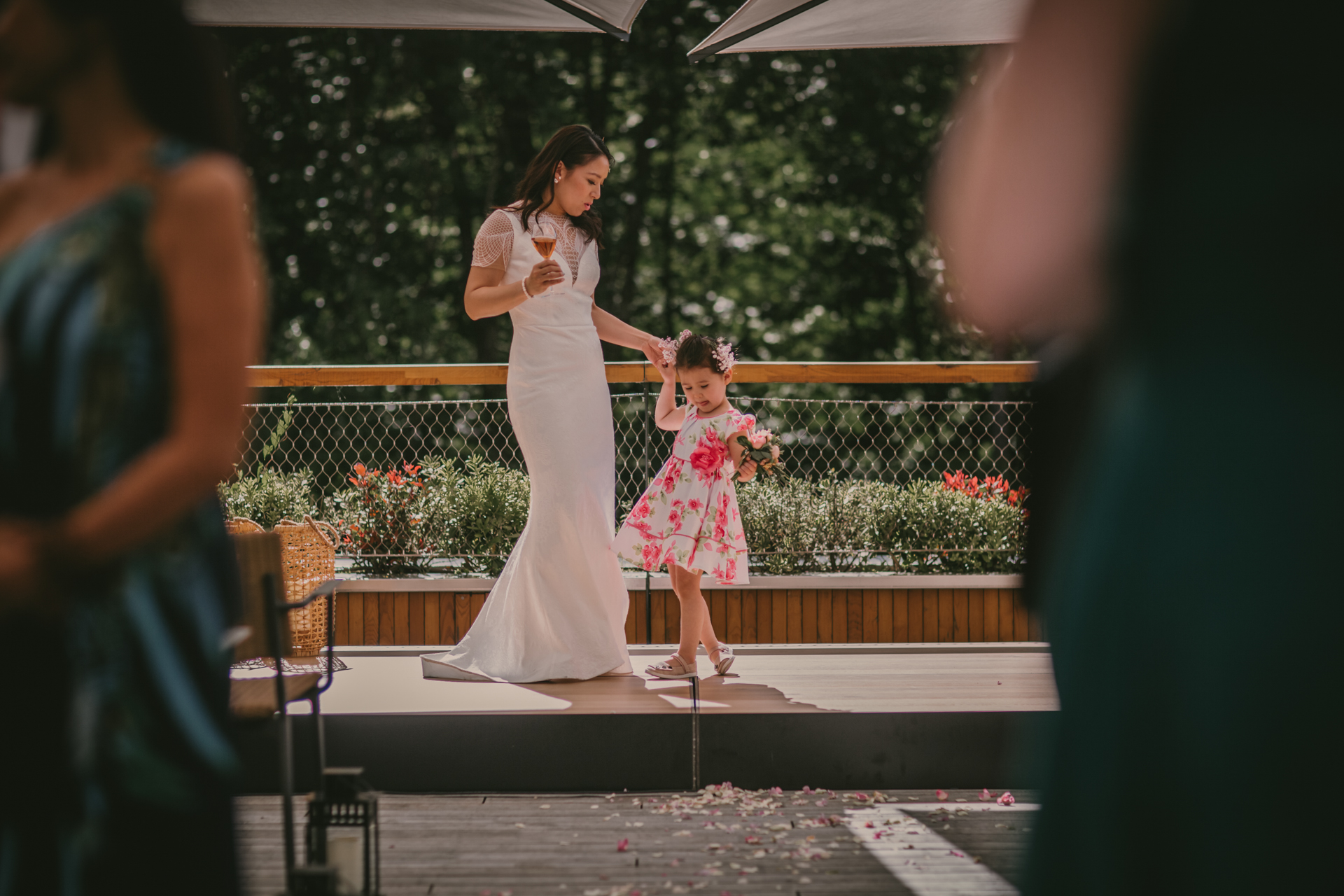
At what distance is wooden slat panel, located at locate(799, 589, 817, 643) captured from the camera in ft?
16.3

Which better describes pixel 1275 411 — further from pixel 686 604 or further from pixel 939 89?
pixel 939 89

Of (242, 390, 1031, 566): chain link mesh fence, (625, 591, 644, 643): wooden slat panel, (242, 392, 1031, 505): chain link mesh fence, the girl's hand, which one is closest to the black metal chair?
the girl's hand

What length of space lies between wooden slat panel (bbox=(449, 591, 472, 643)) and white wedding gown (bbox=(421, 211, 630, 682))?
0.88 metres

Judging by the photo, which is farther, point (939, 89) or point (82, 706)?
point (939, 89)

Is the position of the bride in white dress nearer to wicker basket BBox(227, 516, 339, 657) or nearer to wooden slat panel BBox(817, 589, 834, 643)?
wicker basket BBox(227, 516, 339, 657)

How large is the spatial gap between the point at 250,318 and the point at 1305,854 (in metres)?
1.08

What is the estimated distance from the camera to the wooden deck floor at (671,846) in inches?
104

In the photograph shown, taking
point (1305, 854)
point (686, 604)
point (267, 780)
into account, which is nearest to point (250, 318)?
point (1305, 854)

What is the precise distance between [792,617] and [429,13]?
302 centimetres

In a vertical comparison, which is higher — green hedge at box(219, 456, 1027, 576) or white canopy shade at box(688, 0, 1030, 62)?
white canopy shade at box(688, 0, 1030, 62)

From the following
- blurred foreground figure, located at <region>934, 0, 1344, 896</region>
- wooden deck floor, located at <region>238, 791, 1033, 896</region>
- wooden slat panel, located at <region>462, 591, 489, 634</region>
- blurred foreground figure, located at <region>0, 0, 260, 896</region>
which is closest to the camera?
blurred foreground figure, located at <region>934, 0, 1344, 896</region>

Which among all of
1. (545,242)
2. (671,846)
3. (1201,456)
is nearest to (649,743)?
(671,846)

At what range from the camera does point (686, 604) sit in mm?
4047

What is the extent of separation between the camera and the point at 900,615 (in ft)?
16.3
